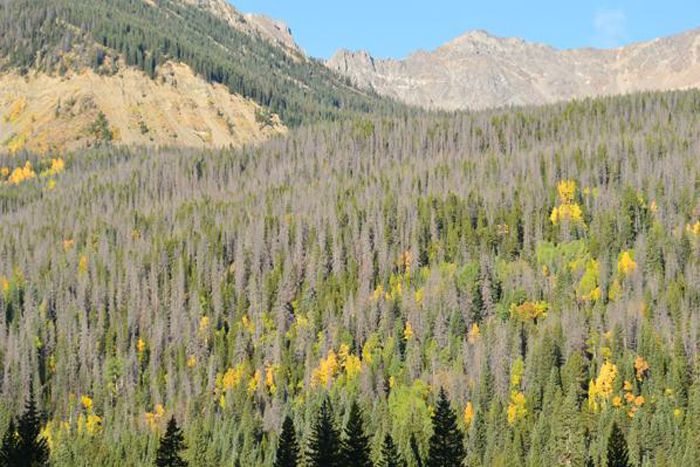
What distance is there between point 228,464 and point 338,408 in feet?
98.5

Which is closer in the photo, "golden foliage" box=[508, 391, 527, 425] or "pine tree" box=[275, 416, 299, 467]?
"pine tree" box=[275, 416, 299, 467]

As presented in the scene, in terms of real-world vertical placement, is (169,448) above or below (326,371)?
below

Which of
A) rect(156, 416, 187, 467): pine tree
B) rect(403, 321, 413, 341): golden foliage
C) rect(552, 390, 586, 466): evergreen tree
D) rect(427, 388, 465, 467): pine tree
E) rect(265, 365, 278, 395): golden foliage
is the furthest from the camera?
rect(403, 321, 413, 341): golden foliage

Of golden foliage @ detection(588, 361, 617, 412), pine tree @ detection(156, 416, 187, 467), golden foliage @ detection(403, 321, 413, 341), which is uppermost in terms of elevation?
golden foliage @ detection(403, 321, 413, 341)

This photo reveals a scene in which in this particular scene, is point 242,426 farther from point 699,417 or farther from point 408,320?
point 699,417

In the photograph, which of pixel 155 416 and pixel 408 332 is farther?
pixel 408 332

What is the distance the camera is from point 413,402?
6727 inches

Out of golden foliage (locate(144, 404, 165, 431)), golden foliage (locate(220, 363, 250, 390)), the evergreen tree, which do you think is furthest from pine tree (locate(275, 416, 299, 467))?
golden foliage (locate(220, 363, 250, 390))

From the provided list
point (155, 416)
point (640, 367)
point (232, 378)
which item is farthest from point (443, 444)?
point (232, 378)

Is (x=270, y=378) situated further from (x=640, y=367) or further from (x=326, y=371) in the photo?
(x=640, y=367)

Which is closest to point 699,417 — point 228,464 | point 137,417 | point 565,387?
point 565,387

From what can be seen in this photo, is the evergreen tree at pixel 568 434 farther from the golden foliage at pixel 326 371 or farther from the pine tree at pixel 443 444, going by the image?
the pine tree at pixel 443 444

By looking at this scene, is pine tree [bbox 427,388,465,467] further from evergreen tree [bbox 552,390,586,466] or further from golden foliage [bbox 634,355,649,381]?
golden foliage [bbox 634,355,649,381]

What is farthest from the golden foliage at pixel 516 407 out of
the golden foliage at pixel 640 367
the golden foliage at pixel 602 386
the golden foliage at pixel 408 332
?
the golden foliage at pixel 408 332
